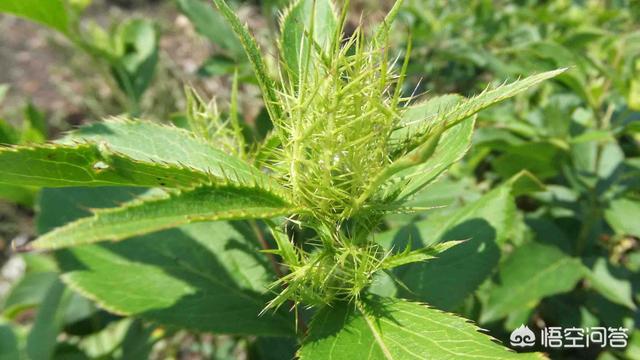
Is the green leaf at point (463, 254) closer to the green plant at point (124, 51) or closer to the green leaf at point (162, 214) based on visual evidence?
the green leaf at point (162, 214)

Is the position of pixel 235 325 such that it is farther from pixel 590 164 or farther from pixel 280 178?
pixel 590 164

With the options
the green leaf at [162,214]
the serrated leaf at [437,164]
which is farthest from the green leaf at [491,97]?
the green leaf at [162,214]

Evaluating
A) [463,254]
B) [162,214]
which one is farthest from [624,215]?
[162,214]

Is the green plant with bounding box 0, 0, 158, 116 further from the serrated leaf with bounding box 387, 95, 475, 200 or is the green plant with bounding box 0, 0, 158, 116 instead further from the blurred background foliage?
the serrated leaf with bounding box 387, 95, 475, 200

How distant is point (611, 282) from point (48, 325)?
1.82 meters

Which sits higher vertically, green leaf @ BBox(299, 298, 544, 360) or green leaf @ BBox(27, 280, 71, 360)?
green leaf @ BBox(299, 298, 544, 360)

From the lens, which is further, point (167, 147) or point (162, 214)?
point (167, 147)

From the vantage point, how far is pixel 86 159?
33.3 inches

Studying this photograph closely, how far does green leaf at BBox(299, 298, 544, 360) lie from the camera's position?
934 mm

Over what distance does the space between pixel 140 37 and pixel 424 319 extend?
1.93m

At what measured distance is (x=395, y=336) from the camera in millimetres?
974

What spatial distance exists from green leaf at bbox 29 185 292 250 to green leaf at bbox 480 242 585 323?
112 centimetres

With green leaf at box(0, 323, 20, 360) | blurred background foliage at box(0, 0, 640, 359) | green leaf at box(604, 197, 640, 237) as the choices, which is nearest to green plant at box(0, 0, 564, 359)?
blurred background foliage at box(0, 0, 640, 359)

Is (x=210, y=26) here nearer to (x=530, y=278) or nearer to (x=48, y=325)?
(x=48, y=325)
